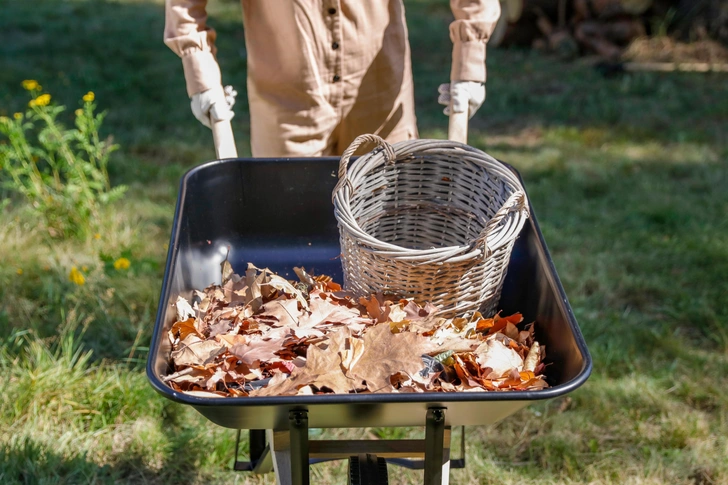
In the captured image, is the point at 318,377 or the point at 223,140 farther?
the point at 223,140

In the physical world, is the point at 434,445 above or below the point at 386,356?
below

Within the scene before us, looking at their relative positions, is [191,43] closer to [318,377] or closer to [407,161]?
[407,161]

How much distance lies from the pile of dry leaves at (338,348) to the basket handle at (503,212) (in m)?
0.19

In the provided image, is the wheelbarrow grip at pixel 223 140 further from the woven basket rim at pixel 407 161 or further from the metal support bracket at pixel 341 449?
the metal support bracket at pixel 341 449

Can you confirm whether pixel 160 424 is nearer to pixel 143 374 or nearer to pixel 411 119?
pixel 143 374

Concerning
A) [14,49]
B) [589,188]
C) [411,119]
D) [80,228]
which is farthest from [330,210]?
[14,49]

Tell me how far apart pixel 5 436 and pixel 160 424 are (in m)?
0.44

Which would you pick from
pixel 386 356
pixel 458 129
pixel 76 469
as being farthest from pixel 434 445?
pixel 76 469

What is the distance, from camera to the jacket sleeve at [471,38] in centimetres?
205

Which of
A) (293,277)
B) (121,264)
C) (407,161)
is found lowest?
(121,264)

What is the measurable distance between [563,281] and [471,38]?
1.43m

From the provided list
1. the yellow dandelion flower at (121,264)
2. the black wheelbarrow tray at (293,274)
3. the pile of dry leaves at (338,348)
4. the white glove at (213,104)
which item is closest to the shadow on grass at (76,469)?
the black wheelbarrow tray at (293,274)

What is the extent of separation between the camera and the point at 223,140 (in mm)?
1963

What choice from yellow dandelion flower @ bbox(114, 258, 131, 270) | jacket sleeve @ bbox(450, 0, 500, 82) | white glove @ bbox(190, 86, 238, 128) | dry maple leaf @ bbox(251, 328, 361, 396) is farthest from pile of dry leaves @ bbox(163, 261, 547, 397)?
yellow dandelion flower @ bbox(114, 258, 131, 270)
